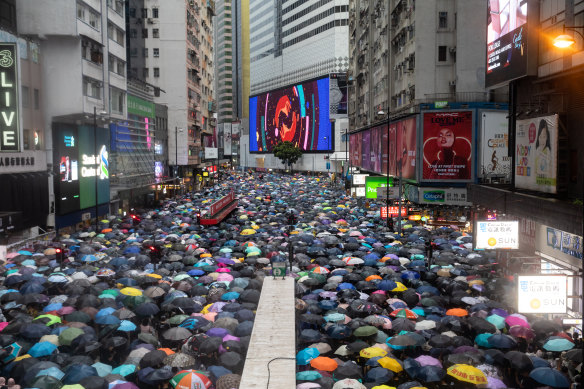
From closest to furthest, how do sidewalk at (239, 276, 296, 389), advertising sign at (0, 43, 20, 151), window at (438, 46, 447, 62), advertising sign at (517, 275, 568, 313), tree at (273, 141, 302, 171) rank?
1. sidewalk at (239, 276, 296, 389)
2. advertising sign at (517, 275, 568, 313)
3. advertising sign at (0, 43, 20, 151)
4. window at (438, 46, 447, 62)
5. tree at (273, 141, 302, 171)

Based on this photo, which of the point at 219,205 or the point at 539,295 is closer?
the point at 539,295

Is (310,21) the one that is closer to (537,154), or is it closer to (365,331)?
(537,154)

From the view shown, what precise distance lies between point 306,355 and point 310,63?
154645mm

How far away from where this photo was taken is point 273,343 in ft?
49.2

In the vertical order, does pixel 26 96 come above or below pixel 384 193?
above

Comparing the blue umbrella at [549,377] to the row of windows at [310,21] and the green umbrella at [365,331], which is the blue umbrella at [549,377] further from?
the row of windows at [310,21]

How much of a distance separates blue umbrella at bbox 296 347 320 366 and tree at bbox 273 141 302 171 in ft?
395

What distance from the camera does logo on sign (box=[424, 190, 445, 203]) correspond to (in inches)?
1692

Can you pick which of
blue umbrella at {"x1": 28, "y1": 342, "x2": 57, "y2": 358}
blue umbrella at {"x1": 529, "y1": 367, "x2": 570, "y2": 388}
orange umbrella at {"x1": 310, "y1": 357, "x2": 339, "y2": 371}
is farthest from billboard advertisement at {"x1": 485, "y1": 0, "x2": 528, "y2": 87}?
blue umbrella at {"x1": 28, "y1": 342, "x2": 57, "y2": 358}

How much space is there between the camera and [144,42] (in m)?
93.4

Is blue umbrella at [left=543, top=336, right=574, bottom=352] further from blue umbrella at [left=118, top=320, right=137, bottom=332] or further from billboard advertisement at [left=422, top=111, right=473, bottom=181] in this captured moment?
billboard advertisement at [left=422, top=111, right=473, bottom=181]

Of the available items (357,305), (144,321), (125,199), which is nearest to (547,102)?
(357,305)

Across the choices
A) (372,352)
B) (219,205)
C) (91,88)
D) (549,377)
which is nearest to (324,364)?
(372,352)

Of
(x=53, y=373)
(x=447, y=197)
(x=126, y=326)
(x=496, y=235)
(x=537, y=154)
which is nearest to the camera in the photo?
(x=53, y=373)
